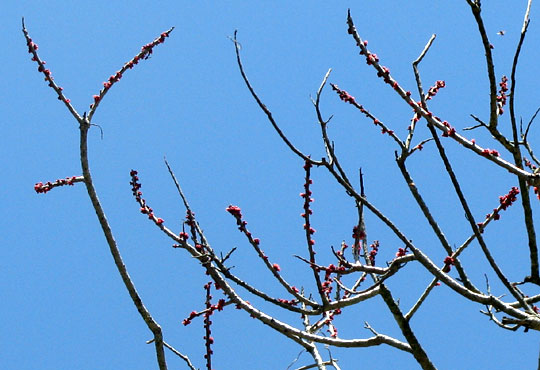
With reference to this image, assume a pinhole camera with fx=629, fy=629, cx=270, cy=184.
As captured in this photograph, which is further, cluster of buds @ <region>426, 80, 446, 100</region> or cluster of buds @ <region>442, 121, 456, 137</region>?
cluster of buds @ <region>426, 80, 446, 100</region>

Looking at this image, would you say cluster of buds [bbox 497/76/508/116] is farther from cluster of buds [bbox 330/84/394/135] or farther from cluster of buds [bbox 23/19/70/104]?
cluster of buds [bbox 23/19/70/104]

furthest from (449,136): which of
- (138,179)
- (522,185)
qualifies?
(138,179)

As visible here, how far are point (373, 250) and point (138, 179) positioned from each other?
2.23 meters

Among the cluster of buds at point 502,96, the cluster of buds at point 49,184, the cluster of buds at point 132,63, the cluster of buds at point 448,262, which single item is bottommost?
the cluster of buds at point 448,262

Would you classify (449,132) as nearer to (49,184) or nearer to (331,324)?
(331,324)

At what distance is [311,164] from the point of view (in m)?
3.92

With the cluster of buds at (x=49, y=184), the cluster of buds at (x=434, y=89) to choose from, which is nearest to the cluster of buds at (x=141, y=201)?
the cluster of buds at (x=49, y=184)

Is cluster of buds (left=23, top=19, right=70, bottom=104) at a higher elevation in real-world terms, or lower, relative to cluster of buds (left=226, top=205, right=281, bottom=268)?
higher

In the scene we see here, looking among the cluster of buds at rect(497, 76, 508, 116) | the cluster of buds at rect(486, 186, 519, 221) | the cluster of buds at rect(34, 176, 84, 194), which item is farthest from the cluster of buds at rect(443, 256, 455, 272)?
the cluster of buds at rect(34, 176, 84, 194)

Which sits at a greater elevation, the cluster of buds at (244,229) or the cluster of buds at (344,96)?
the cluster of buds at (344,96)

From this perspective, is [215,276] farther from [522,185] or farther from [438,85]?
[438,85]

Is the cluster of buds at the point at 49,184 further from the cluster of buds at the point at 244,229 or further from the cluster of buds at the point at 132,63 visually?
the cluster of buds at the point at 244,229

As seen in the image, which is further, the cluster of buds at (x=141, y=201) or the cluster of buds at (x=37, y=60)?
the cluster of buds at (x=37, y=60)

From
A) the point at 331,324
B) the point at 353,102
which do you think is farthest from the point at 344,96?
the point at 331,324
